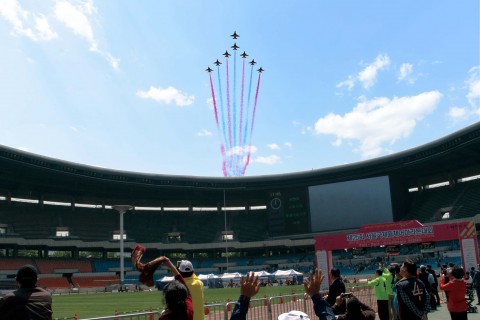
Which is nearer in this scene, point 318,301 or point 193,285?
point 318,301

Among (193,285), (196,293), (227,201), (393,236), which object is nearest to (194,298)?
(196,293)

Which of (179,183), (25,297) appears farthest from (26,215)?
(25,297)

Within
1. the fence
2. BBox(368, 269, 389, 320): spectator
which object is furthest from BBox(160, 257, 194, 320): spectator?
BBox(368, 269, 389, 320): spectator

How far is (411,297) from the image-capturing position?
6719mm

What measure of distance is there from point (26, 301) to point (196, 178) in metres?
73.1

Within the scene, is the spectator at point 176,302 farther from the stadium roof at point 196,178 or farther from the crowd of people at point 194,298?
the stadium roof at point 196,178

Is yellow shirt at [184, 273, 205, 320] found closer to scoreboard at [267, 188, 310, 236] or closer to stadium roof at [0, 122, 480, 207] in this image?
stadium roof at [0, 122, 480, 207]

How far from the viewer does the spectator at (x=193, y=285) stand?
5625 mm

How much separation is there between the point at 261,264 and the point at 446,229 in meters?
51.5

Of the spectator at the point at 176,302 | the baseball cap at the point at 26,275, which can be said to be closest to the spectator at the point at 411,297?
the spectator at the point at 176,302

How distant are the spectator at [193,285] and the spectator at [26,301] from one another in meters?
1.45

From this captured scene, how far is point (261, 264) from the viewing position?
7700 cm

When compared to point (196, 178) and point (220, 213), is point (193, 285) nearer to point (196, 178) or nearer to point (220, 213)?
point (196, 178)

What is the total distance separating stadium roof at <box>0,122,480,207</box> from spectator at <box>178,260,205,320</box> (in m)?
57.0
